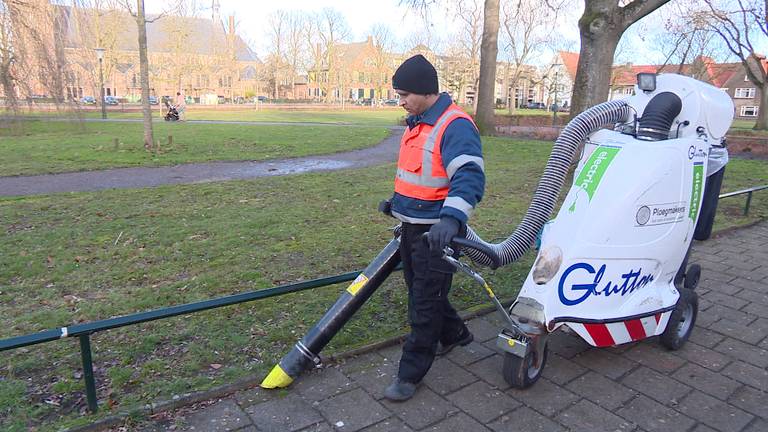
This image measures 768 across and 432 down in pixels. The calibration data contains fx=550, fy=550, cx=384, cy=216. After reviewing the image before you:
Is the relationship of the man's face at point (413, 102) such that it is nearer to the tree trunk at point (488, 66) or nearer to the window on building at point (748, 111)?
the tree trunk at point (488, 66)

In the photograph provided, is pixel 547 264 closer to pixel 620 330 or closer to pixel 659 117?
pixel 620 330

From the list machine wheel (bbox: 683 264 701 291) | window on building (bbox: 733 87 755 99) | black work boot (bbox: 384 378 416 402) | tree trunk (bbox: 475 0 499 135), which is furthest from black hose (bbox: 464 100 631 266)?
window on building (bbox: 733 87 755 99)

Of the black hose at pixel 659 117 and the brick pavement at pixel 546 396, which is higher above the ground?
the black hose at pixel 659 117

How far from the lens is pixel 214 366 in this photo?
11.1 feet

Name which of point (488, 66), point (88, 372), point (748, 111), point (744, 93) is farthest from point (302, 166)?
point (744, 93)

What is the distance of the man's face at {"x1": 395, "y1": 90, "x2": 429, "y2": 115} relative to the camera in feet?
9.72

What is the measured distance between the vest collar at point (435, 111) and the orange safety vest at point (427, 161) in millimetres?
19

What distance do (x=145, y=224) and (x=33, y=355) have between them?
11.4ft

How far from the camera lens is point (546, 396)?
3.12 meters

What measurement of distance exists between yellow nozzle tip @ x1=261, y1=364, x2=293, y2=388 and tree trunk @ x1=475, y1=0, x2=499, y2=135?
768 inches

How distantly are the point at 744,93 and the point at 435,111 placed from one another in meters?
91.4

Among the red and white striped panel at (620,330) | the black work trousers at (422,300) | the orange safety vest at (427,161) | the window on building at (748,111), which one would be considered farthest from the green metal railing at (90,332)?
the window on building at (748,111)

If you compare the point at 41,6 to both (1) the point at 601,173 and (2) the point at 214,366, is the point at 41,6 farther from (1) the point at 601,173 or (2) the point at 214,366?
(1) the point at 601,173

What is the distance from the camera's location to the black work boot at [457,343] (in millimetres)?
3613
